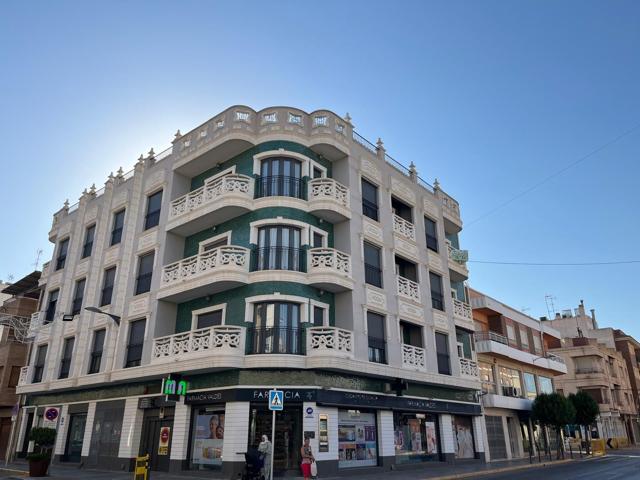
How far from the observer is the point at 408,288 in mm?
24203

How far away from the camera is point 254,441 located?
57.9ft

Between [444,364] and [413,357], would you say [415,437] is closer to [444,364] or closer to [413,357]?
[413,357]

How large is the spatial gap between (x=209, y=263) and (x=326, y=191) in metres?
5.98

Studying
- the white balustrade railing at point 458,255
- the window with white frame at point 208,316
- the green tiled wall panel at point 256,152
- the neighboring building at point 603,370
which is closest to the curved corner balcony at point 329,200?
the green tiled wall panel at point 256,152

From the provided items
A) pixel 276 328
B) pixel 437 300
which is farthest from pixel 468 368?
pixel 276 328

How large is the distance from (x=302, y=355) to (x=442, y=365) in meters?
10.1

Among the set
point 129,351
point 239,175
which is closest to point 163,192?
point 239,175

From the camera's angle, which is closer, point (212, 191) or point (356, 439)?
point (356, 439)

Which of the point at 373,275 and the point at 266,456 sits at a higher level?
the point at 373,275

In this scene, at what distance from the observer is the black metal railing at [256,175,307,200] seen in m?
21.2

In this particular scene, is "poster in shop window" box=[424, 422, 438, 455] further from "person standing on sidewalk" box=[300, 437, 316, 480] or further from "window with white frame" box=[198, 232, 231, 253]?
"window with white frame" box=[198, 232, 231, 253]

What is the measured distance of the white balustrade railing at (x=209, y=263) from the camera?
64.3 feet

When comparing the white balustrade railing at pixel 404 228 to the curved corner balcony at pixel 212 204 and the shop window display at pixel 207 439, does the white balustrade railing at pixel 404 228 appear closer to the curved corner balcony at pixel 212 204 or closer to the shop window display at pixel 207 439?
the curved corner balcony at pixel 212 204

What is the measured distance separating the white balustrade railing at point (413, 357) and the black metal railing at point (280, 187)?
8603mm
